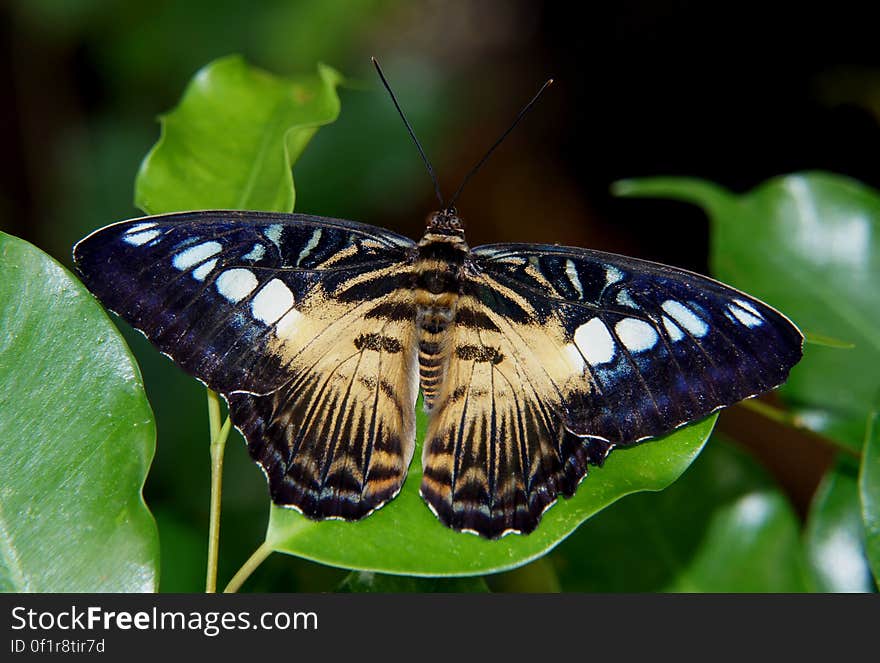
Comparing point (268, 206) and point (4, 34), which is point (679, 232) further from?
point (4, 34)

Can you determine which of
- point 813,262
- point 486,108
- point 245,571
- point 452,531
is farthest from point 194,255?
point 486,108

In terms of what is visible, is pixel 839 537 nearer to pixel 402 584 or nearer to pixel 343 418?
pixel 402 584

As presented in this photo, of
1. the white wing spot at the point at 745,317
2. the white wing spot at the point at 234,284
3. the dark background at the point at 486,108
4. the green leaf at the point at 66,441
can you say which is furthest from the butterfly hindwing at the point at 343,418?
the dark background at the point at 486,108

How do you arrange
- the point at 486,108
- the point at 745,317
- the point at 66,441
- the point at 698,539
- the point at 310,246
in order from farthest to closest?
the point at 486,108 < the point at 698,539 < the point at 310,246 < the point at 745,317 < the point at 66,441

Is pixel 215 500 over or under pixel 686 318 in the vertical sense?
under

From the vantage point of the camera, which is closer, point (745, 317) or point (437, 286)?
point (745, 317)

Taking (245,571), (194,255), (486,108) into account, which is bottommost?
(486,108)

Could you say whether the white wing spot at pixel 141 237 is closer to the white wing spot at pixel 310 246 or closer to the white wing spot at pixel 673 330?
the white wing spot at pixel 310 246

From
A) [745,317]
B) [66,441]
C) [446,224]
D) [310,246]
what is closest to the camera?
[66,441]
